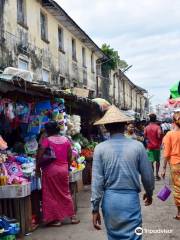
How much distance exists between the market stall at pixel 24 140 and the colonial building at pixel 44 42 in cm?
516

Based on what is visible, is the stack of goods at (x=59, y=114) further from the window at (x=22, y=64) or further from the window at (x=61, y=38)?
the window at (x=61, y=38)

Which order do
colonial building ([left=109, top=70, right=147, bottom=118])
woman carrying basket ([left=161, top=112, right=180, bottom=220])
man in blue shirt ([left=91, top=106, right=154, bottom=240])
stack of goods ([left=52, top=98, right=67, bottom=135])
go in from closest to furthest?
man in blue shirt ([left=91, top=106, right=154, bottom=240]) < woman carrying basket ([left=161, top=112, right=180, bottom=220]) < stack of goods ([left=52, top=98, right=67, bottom=135]) < colonial building ([left=109, top=70, right=147, bottom=118])

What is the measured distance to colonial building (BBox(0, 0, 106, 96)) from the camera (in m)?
14.9

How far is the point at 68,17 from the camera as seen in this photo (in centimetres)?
2002

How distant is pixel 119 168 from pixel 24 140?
4.66m

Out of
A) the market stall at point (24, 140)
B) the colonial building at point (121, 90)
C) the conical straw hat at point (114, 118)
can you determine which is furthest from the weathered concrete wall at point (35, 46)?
the colonial building at point (121, 90)

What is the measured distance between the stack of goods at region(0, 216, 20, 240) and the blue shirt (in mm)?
2341

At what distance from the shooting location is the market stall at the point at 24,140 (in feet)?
22.9

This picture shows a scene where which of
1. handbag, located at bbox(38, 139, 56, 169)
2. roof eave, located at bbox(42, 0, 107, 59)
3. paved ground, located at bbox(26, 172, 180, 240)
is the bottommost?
paved ground, located at bbox(26, 172, 180, 240)

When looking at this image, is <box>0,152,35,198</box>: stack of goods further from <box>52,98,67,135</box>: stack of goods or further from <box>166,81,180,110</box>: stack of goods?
<box>166,81,180,110</box>: stack of goods

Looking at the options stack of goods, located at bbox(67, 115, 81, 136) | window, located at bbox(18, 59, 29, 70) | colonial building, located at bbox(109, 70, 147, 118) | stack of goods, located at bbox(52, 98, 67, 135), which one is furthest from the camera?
colonial building, located at bbox(109, 70, 147, 118)

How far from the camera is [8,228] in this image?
637 centimetres

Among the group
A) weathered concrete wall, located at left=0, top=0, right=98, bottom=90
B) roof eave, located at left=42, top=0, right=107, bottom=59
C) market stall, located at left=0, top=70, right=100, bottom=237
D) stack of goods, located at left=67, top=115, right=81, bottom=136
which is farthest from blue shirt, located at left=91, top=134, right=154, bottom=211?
roof eave, located at left=42, top=0, right=107, bottom=59

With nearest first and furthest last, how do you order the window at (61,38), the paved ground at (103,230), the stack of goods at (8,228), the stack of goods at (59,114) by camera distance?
the stack of goods at (8,228)
the paved ground at (103,230)
the stack of goods at (59,114)
the window at (61,38)
